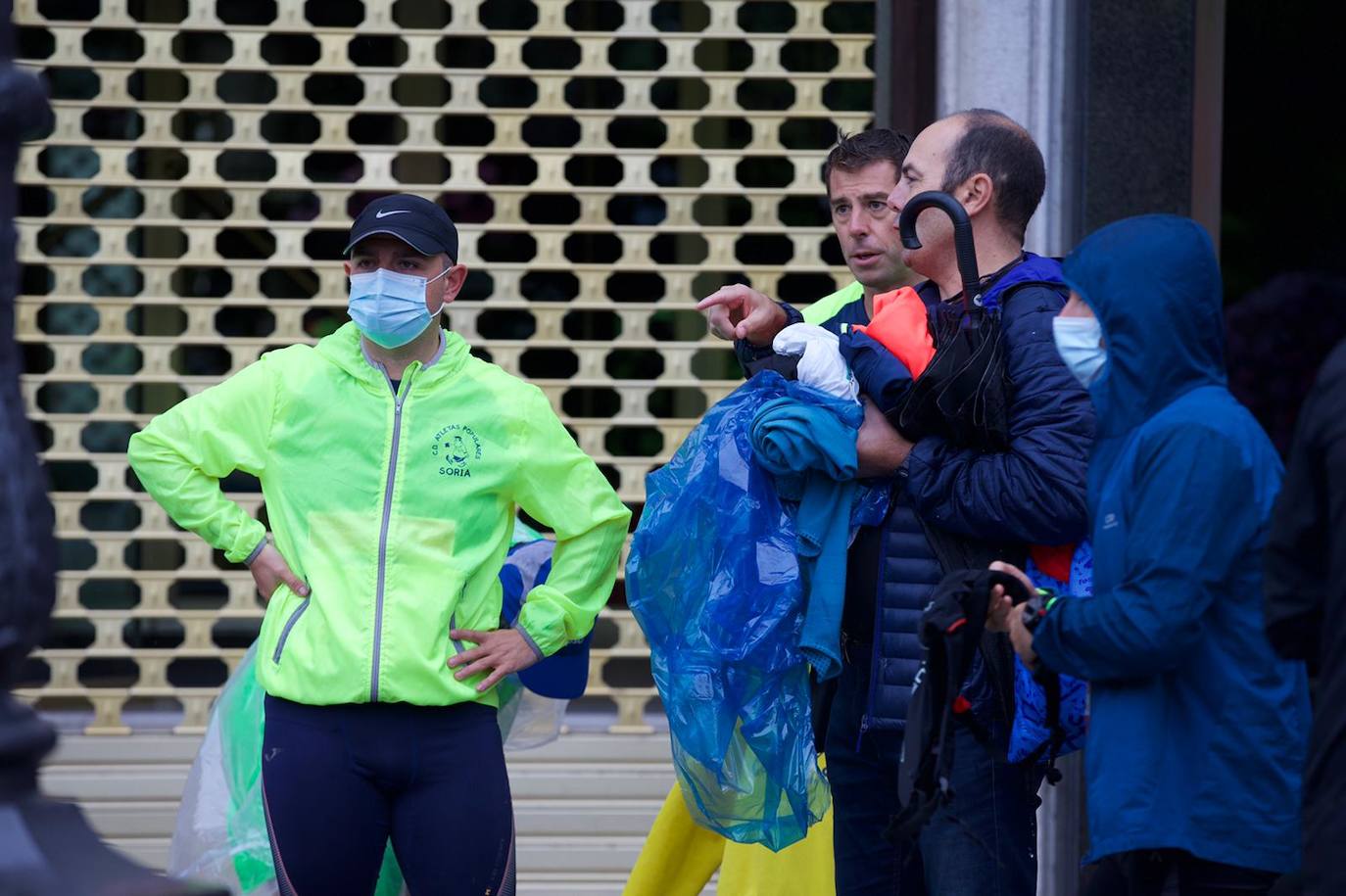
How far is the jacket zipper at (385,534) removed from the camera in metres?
3.70

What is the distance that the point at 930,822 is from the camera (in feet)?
10.9

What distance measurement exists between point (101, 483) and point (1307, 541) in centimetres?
520

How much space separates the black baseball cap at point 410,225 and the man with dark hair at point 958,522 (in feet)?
2.20

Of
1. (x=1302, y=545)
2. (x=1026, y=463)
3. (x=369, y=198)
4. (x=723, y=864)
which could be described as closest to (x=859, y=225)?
(x=1026, y=463)

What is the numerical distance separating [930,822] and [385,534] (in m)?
1.29

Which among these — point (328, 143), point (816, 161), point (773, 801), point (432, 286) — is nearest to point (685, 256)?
point (816, 161)

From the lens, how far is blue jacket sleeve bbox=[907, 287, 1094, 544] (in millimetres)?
3283

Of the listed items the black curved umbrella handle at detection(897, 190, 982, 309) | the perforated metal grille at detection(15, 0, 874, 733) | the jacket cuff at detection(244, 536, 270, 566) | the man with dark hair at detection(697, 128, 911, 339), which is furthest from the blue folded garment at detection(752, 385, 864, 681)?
the perforated metal grille at detection(15, 0, 874, 733)

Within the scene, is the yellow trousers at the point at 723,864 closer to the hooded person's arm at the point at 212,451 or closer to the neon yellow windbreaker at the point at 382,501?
the neon yellow windbreaker at the point at 382,501

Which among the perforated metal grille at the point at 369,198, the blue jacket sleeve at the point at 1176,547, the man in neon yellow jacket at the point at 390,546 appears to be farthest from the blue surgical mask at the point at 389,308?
the perforated metal grille at the point at 369,198

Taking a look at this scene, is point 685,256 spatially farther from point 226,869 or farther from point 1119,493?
point 1119,493

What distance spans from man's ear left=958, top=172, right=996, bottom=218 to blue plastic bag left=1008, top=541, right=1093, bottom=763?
2.34 feet

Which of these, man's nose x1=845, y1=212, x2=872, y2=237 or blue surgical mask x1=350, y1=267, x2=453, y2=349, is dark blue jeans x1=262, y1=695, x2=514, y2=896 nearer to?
blue surgical mask x1=350, y1=267, x2=453, y2=349

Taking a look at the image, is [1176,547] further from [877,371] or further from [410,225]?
[410,225]
